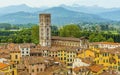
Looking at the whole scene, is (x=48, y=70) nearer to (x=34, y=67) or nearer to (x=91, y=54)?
(x=34, y=67)

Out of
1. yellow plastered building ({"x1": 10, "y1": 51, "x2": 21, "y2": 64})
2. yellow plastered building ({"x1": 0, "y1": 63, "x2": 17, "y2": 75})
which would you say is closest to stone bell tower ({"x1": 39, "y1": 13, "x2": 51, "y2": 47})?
yellow plastered building ({"x1": 10, "y1": 51, "x2": 21, "y2": 64})

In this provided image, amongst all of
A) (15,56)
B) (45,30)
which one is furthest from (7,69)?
(45,30)

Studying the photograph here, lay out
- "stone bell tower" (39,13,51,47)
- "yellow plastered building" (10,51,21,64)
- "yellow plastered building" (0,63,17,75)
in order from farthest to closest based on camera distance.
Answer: "stone bell tower" (39,13,51,47), "yellow plastered building" (10,51,21,64), "yellow plastered building" (0,63,17,75)

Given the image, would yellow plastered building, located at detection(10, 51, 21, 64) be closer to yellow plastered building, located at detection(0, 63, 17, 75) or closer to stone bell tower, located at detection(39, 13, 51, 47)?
yellow plastered building, located at detection(0, 63, 17, 75)

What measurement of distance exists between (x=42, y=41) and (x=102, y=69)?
134 feet

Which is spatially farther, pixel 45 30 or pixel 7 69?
pixel 45 30

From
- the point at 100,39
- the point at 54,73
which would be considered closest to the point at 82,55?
the point at 54,73

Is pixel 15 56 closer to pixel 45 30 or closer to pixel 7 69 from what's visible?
Result: pixel 7 69

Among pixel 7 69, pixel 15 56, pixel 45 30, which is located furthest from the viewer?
pixel 45 30

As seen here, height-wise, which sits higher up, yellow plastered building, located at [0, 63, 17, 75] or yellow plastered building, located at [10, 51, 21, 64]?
yellow plastered building, located at [0, 63, 17, 75]

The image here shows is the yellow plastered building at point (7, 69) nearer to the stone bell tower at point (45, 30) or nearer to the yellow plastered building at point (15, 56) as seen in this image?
the yellow plastered building at point (15, 56)

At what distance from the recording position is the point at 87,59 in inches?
2131

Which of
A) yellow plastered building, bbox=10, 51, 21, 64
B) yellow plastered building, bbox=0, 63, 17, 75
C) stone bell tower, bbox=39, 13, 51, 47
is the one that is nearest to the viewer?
yellow plastered building, bbox=0, 63, 17, 75

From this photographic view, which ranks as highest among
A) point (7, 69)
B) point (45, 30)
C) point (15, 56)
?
point (45, 30)
